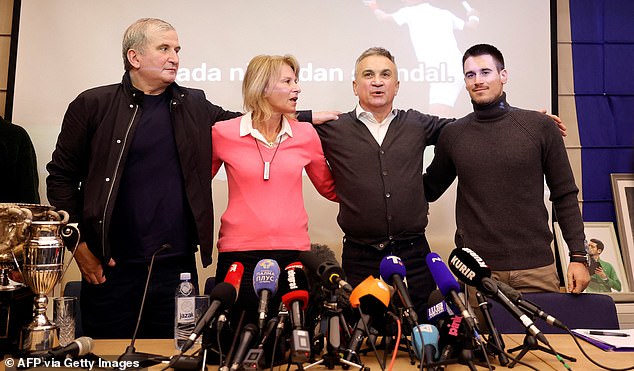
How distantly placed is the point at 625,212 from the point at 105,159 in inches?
120

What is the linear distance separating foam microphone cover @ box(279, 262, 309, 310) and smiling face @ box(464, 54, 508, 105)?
1.54 meters

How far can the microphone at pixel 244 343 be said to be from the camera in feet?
3.91

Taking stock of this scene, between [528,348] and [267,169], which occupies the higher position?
[267,169]

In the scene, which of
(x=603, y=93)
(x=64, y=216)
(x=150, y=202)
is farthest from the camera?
(x=603, y=93)

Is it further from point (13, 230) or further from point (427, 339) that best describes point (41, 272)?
point (427, 339)

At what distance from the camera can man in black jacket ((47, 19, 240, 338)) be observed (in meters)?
2.12

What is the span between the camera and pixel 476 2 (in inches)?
140

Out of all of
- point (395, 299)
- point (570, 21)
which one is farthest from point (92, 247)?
point (570, 21)

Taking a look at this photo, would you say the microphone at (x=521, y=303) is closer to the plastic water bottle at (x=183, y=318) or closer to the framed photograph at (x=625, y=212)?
the plastic water bottle at (x=183, y=318)

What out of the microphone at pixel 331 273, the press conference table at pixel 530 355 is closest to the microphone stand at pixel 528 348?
the press conference table at pixel 530 355

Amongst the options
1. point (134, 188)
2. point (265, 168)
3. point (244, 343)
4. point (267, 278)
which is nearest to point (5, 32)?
point (134, 188)

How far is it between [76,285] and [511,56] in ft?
9.51

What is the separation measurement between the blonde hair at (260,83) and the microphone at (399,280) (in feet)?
3.29

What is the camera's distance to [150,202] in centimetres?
218
